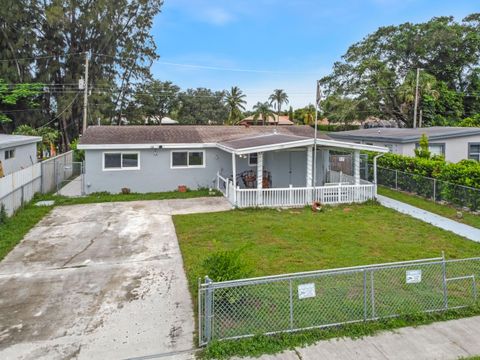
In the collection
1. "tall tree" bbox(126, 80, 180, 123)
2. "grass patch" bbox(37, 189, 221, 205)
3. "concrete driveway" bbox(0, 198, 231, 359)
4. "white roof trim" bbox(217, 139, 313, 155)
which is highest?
"tall tree" bbox(126, 80, 180, 123)

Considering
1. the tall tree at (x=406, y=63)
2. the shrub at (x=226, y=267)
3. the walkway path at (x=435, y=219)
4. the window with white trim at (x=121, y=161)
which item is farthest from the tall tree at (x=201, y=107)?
the shrub at (x=226, y=267)

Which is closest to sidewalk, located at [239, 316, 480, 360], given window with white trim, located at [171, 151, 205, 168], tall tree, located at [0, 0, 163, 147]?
window with white trim, located at [171, 151, 205, 168]

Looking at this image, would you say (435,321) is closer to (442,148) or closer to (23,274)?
(23,274)

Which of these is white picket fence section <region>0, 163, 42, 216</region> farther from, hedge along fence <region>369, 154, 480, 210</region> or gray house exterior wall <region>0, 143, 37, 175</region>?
hedge along fence <region>369, 154, 480, 210</region>

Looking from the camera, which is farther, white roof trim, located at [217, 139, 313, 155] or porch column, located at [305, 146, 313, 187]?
porch column, located at [305, 146, 313, 187]

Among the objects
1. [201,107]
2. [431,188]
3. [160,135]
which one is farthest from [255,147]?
[201,107]

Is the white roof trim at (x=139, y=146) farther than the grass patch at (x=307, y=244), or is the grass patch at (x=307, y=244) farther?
the white roof trim at (x=139, y=146)

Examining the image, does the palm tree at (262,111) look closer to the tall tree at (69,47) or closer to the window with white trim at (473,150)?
the tall tree at (69,47)
